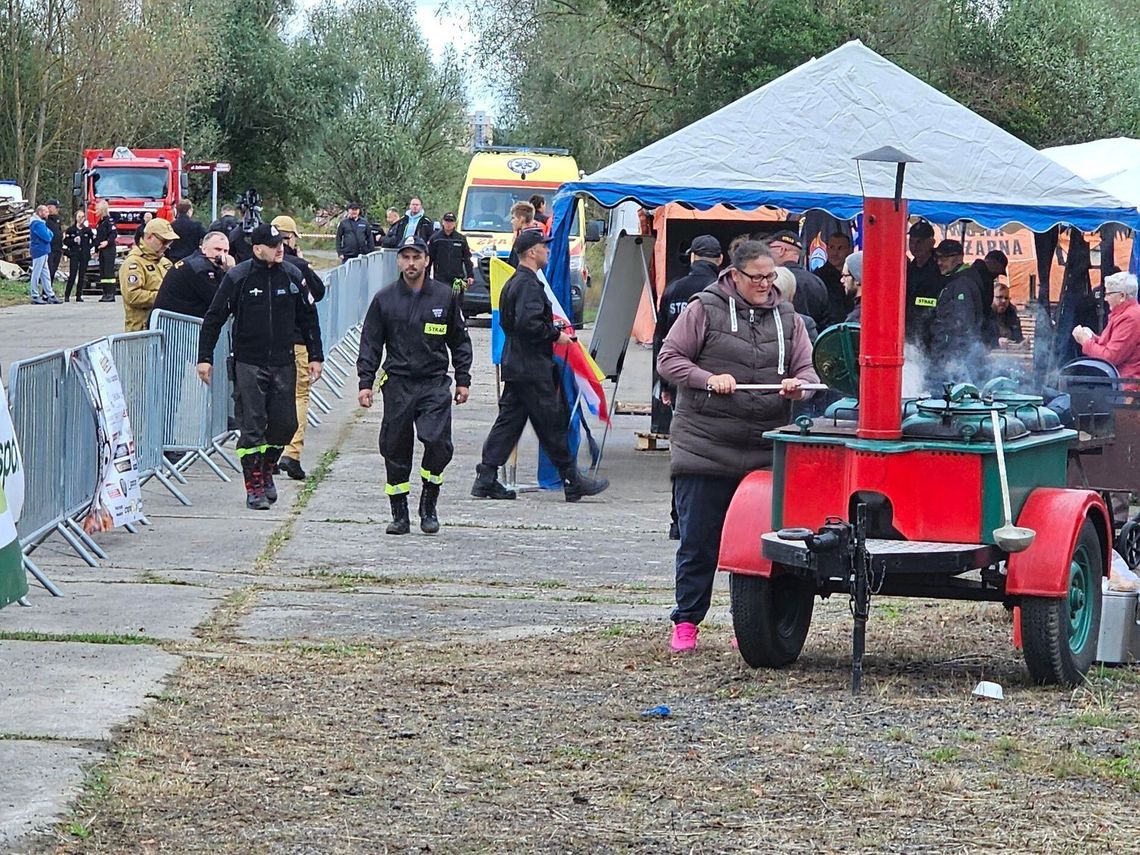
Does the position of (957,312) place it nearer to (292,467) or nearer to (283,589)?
(292,467)

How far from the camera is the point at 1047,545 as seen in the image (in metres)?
7.09

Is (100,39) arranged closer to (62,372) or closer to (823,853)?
(62,372)

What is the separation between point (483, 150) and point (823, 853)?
2700cm

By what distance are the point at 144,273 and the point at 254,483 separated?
2826 millimetres

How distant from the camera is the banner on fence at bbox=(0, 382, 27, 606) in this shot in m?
5.23

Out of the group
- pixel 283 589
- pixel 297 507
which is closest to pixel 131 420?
pixel 297 507

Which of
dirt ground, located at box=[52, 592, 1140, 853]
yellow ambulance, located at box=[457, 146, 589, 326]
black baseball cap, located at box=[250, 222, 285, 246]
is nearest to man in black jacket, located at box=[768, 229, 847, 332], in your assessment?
black baseball cap, located at box=[250, 222, 285, 246]

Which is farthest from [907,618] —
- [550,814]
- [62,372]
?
[62,372]

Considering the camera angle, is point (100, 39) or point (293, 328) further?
point (100, 39)

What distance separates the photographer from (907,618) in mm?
9227

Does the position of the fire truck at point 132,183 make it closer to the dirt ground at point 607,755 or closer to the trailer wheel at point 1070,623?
the dirt ground at point 607,755

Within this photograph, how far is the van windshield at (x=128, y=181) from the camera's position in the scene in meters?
39.8

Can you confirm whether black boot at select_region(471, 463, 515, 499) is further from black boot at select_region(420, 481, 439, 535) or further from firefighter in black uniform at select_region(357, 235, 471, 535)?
firefighter in black uniform at select_region(357, 235, 471, 535)

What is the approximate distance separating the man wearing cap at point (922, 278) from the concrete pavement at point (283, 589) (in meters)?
2.34
